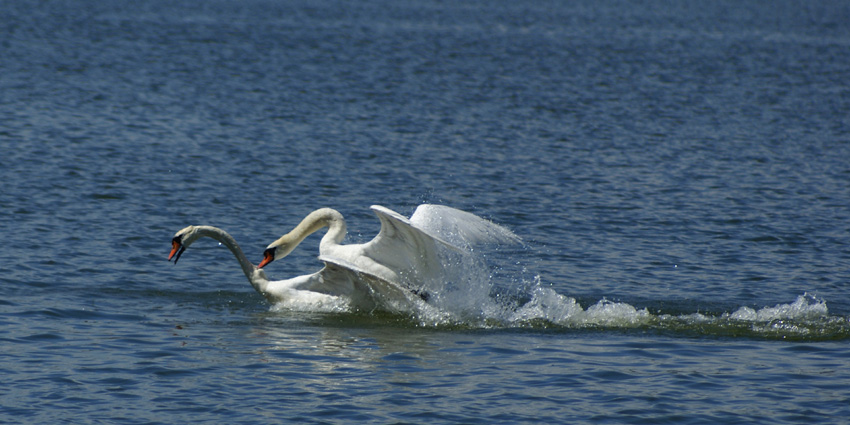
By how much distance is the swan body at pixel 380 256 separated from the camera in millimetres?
12328

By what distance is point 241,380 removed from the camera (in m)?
10.4

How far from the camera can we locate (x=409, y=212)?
18.7 meters

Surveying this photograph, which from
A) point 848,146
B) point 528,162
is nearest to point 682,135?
point 848,146

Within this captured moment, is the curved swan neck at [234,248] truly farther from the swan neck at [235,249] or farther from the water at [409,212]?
the water at [409,212]

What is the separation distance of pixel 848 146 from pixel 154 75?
19.8 meters

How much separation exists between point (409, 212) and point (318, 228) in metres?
5.16

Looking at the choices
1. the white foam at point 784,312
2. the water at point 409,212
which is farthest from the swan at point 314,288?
the white foam at point 784,312

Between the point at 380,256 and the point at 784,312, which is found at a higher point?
the point at 380,256

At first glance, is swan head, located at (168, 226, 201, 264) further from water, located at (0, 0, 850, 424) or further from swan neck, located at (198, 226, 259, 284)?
water, located at (0, 0, 850, 424)

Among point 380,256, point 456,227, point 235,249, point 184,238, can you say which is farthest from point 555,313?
point 184,238

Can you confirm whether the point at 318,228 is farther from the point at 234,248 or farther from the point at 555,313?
the point at 555,313

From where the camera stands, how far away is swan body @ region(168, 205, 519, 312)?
12.3 meters

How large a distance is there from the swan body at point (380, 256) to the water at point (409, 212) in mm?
278

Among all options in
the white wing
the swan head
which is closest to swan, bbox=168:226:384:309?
the swan head
